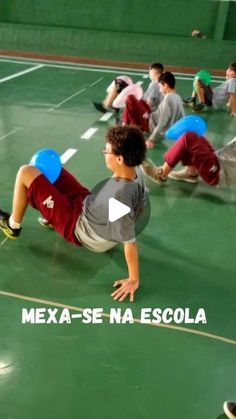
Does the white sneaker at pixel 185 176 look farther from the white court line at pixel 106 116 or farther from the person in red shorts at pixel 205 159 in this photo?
the white court line at pixel 106 116

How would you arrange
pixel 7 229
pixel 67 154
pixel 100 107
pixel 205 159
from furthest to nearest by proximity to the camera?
1. pixel 100 107
2. pixel 67 154
3. pixel 205 159
4. pixel 7 229

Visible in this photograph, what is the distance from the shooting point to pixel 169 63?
930 cm

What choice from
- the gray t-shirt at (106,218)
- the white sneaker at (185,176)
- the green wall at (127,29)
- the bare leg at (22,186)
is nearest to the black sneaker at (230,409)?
the gray t-shirt at (106,218)

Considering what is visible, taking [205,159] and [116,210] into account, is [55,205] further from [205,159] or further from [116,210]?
[205,159]

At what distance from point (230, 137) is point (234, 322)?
3.10 metres

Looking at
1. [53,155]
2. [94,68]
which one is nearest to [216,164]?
[53,155]

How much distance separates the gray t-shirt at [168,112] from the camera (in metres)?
4.07

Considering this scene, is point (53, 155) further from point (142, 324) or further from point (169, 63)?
point (169, 63)

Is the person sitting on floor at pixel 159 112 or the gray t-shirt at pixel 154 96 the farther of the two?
the gray t-shirt at pixel 154 96

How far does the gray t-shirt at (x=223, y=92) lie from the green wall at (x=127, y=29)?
374 centimetres

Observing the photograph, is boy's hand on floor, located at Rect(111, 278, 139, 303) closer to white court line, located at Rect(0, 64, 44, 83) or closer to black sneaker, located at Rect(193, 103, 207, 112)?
black sneaker, located at Rect(193, 103, 207, 112)

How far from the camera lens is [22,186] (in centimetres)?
221

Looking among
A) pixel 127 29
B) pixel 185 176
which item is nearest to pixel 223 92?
pixel 185 176

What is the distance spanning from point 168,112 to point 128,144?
2.31 meters
